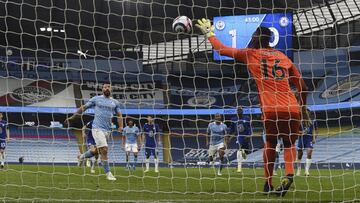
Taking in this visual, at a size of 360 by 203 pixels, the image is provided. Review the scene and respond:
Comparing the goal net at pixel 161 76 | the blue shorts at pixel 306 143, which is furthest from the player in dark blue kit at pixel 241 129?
the goal net at pixel 161 76

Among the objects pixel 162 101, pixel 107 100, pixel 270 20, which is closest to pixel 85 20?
pixel 162 101

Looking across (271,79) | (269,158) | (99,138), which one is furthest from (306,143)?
(271,79)

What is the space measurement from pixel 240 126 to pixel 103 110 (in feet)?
16.3

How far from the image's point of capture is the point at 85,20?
32438mm

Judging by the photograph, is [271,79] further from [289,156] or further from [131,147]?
[131,147]

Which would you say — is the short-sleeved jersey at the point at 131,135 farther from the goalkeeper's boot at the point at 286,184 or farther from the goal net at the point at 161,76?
the goalkeeper's boot at the point at 286,184

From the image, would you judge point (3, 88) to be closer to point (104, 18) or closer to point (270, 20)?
point (104, 18)

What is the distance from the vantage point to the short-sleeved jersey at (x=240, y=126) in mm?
13555

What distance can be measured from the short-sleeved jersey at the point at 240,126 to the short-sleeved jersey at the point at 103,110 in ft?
14.1

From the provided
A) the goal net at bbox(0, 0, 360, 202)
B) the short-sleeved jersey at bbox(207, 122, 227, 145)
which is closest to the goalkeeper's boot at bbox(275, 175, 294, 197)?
the short-sleeved jersey at bbox(207, 122, 227, 145)

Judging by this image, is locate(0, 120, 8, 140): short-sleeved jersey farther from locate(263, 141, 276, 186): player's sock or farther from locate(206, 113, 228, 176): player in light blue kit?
locate(263, 141, 276, 186): player's sock

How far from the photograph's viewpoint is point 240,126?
13891mm

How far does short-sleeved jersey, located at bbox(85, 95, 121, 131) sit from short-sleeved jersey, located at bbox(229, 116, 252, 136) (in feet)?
14.1

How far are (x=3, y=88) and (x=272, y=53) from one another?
25.9 meters
